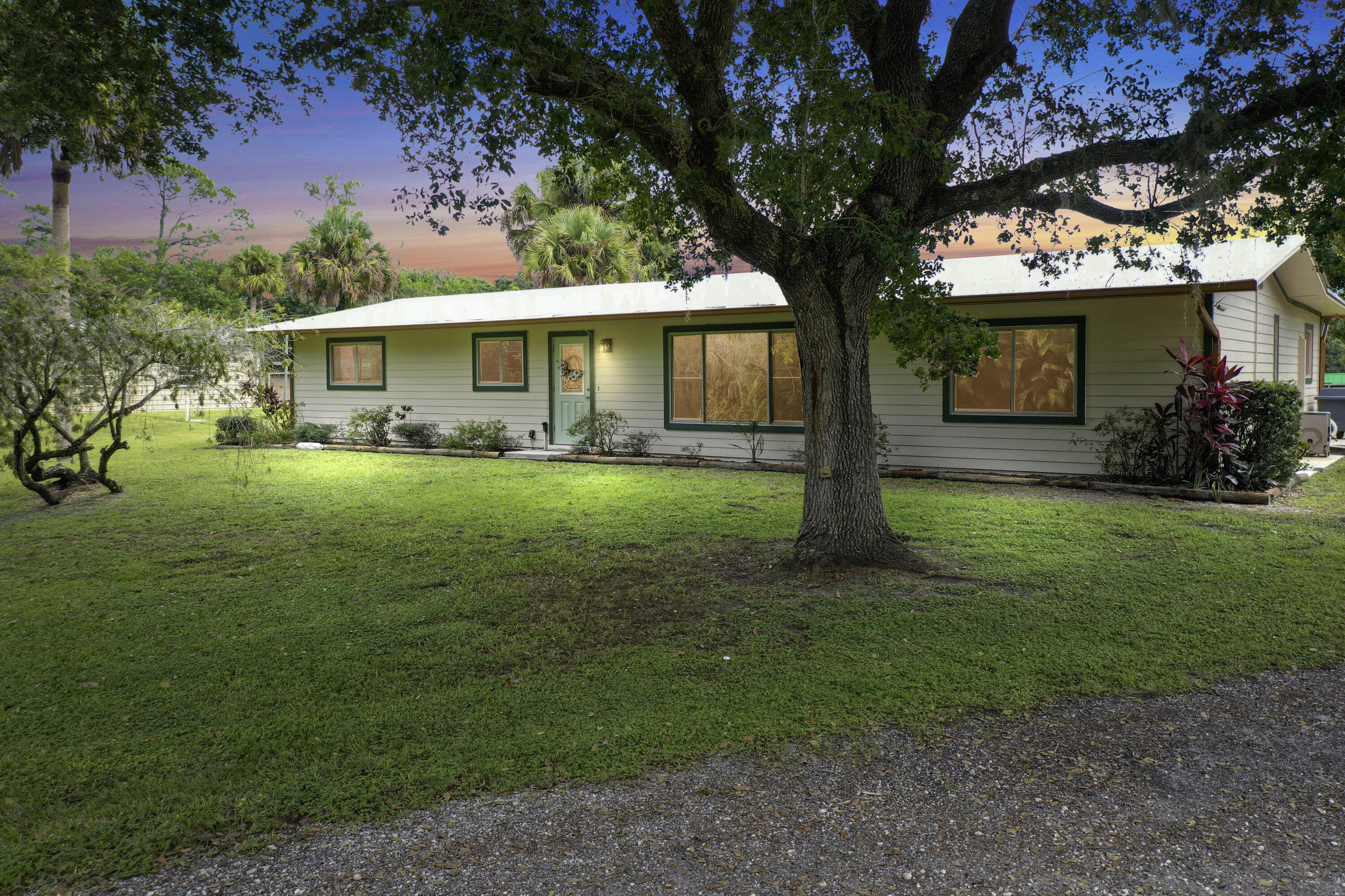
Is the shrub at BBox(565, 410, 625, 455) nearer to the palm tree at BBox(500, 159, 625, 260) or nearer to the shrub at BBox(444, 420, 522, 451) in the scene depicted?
the shrub at BBox(444, 420, 522, 451)

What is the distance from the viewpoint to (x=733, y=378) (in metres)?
13.9

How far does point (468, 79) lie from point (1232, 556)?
22.2 ft

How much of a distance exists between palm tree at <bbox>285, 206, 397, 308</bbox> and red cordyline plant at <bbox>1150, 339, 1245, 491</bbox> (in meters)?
30.0

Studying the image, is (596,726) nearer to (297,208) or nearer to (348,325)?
(348,325)

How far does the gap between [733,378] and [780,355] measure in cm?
91

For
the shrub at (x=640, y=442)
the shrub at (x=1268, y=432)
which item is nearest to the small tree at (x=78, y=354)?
the shrub at (x=640, y=442)

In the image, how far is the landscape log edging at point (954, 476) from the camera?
9627 mm

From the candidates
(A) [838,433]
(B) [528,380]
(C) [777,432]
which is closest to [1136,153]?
(A) [838,433]

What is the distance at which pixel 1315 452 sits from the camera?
13.8 m

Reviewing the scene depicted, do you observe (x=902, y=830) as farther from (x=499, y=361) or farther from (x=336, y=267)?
(x=336, y=267)

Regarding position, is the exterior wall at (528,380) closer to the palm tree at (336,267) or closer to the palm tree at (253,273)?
the palm tree at (336,267)

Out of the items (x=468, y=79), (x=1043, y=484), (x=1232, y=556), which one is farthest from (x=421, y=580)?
(x=1043, y=484)

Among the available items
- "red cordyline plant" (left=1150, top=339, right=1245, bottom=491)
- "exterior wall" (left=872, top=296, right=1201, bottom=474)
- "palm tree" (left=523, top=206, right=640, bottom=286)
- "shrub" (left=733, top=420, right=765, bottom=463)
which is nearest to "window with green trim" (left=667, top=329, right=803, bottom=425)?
"shrub" (left=733, top=420, right=765, bottom=463)

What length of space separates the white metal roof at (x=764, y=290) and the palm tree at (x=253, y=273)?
792 inches
